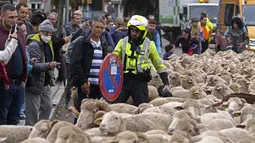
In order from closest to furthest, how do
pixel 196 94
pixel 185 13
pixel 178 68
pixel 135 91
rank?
pixel 135 91
pixel 196 94
pixel 178 68
pixel 185 13

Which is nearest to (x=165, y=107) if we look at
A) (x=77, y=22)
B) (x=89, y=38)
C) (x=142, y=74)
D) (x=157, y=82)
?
(x=142, y=74)

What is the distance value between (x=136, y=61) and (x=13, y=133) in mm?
2860

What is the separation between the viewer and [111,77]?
1051 centimetres

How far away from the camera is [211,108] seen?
1073 cm

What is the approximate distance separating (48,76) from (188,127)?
3.30m

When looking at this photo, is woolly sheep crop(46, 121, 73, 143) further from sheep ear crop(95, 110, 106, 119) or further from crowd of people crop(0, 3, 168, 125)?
crowd of people crop(0, 3, 168, 125)

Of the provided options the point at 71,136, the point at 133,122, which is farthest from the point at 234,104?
the point at 71,136

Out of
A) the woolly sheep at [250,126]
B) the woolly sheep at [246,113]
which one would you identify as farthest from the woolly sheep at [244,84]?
the woolly sheep at [250,126]

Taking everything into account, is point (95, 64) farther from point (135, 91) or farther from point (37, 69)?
point (37, 69)

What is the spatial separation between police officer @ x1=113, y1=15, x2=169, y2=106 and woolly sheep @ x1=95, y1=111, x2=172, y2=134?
1.58 metres

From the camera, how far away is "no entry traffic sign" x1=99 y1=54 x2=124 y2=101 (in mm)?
10336

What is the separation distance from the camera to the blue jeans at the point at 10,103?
9.61 metres

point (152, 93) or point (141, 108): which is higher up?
point (141, 108)

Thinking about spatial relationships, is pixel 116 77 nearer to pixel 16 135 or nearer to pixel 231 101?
pixel 231 101
